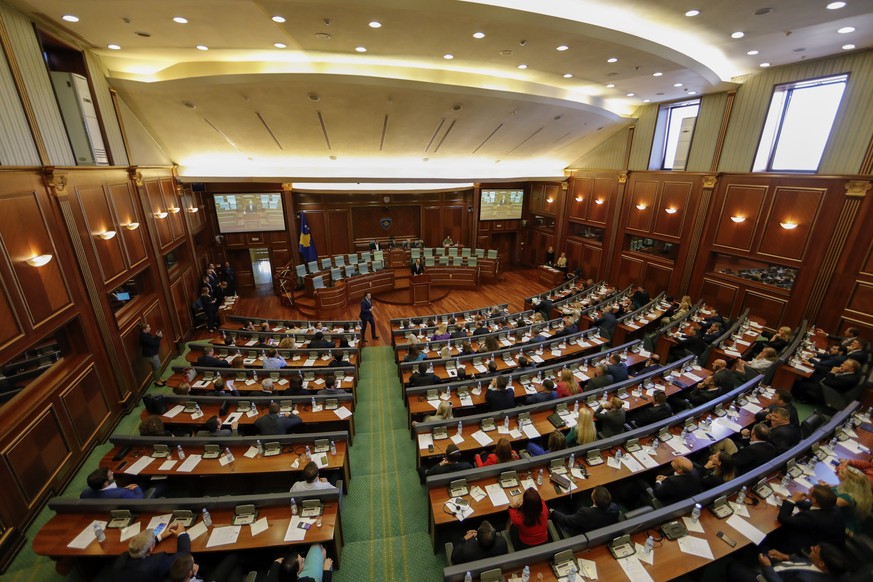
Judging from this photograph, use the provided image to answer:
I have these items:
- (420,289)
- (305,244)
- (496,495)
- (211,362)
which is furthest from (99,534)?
(305,244)

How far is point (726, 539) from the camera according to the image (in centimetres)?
342

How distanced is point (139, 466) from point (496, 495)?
438cm

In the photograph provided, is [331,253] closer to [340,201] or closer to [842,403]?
[340,201]

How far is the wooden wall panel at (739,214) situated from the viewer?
353 inches

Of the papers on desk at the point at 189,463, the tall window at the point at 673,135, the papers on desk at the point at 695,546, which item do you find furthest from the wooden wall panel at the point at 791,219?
the papers on desk at the point at 189,463

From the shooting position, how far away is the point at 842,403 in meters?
6.05

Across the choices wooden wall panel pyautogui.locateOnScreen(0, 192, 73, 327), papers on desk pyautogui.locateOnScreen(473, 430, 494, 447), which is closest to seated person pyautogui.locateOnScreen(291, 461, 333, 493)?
papers on desk pyautogui.locateOnScreen(473, 430, 494, 447)

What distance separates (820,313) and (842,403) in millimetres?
3009

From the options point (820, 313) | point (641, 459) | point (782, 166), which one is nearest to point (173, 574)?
point (641, 459)

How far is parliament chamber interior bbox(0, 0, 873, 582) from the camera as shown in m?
3.62

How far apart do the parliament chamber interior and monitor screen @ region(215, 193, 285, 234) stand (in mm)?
995

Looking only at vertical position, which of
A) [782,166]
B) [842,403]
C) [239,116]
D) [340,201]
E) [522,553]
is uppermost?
[239,116]

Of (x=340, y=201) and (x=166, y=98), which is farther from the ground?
(x=166, y=98)

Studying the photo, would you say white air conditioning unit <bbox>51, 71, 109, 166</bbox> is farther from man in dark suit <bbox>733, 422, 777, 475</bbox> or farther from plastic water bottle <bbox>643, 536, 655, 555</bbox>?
man in dark suit <bbox>733, 422, 777, 475</bbox>
